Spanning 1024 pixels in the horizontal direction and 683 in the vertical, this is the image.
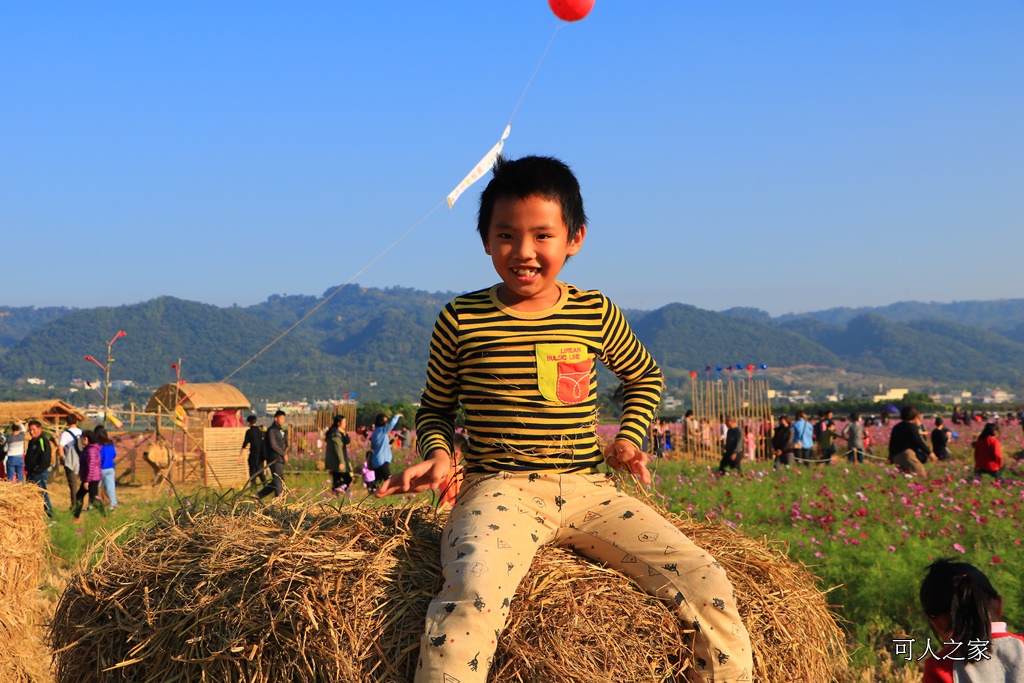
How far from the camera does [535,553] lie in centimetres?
329

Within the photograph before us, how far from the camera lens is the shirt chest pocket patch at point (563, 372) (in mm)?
3666

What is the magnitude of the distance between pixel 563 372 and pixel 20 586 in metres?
4.00

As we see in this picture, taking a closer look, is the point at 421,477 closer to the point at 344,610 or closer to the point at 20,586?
the point at 344,610

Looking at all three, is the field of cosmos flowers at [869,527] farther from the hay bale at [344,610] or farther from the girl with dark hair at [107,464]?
the girl with dark hair at [107,464]

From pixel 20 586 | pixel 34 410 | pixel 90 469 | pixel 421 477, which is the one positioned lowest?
pixel 90 469

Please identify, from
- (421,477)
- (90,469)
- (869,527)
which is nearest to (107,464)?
(90,469)

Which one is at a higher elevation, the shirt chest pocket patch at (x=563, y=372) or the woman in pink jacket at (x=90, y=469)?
the shirt chest pocket patch at (x=563, y=372)

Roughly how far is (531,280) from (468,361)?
0.39 metres

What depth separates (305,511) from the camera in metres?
3.65

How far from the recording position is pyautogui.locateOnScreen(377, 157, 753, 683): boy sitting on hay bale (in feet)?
10.5

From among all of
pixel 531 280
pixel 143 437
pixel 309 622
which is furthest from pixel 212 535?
pixel 143 437

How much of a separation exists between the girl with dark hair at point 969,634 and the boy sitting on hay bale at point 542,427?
1.31 metres

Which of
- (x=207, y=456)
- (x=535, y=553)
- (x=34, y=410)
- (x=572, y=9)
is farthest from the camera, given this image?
(x=34, y=410)

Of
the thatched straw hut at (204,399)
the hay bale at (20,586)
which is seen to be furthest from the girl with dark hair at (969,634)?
the thatched straw hut at (204,399)
